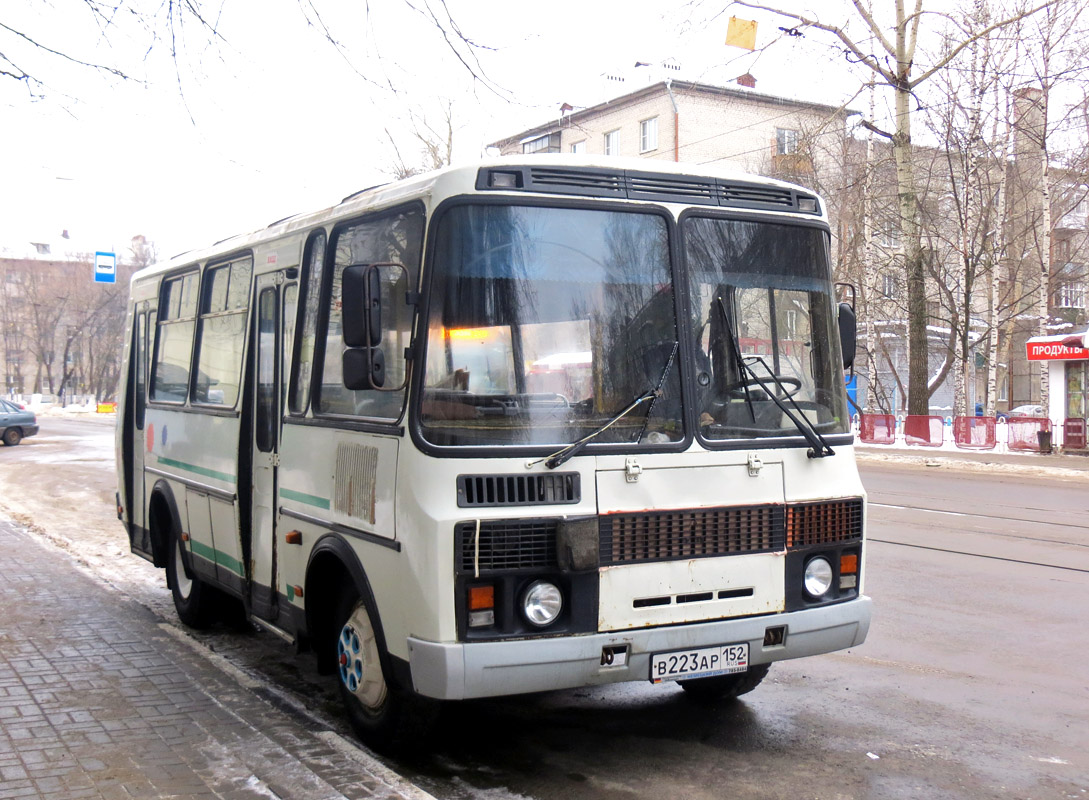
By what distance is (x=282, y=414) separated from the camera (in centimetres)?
641

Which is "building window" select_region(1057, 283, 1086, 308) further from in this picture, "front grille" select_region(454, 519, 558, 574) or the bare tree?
"front grille" select_region(454, 519, 558, 574)

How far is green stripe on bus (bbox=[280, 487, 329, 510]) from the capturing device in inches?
229

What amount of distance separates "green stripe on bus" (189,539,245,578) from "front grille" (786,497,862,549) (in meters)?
3.40

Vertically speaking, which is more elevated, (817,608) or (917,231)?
(917,231)

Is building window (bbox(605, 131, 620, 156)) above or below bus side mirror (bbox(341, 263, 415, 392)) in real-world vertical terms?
above

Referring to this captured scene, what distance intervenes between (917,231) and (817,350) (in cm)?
2273

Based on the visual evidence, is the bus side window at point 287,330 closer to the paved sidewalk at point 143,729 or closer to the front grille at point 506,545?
the paved sidewalk at point 143,729

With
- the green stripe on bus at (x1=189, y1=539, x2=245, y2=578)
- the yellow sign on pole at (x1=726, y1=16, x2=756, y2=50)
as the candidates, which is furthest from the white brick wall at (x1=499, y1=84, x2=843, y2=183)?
the green stripe on bus at (x1=189, y1=539, x2=245, y2=578)

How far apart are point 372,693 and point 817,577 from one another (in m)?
2.16

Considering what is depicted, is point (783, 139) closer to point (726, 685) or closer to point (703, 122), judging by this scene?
point (703, 122)

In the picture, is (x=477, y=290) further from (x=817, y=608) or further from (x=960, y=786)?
(x=960, y=786)

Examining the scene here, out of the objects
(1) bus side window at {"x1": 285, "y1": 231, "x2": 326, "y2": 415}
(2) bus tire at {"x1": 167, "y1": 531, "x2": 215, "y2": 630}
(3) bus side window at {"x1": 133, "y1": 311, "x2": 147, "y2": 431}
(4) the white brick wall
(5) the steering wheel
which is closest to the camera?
(5) the steering wheel

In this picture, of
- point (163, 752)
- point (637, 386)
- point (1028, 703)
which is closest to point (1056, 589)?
point (1028, 703)

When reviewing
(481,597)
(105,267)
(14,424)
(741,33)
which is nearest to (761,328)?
(481,597)
